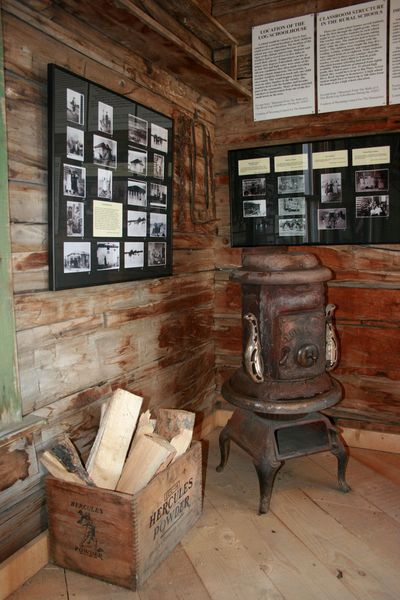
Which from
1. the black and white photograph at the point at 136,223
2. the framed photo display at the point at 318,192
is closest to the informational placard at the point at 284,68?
the framed photo display at the point at 318,192

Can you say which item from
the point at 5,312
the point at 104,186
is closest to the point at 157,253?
the point at 104,186

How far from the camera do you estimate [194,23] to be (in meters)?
2.56

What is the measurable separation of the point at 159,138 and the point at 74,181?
697mm

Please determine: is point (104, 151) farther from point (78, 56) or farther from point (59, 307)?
point (59, 307)

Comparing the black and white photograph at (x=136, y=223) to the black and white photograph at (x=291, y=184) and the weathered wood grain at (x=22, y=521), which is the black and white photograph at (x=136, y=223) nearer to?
the black and white photograph at (x=291, y=184)

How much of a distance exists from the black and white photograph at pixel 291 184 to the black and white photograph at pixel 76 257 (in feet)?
4.52

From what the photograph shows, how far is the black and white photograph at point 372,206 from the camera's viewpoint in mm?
2697

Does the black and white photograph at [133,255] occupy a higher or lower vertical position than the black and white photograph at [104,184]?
lower

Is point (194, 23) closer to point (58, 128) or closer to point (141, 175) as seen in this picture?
point (141, 175)

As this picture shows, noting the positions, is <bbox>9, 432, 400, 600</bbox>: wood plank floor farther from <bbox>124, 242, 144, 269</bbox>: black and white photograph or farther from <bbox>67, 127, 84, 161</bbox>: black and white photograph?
<bbox>67, 127, 84, 161</bbox>: black and white photograph

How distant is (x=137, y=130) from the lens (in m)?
2.22

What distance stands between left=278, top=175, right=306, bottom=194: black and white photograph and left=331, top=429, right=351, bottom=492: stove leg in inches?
Answer: 52.9

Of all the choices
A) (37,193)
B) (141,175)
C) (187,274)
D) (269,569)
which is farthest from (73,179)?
(269,569)

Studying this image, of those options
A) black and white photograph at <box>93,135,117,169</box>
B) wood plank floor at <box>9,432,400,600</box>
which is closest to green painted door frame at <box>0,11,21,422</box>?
black and white photograph at <box>93,135,117,169</box>
